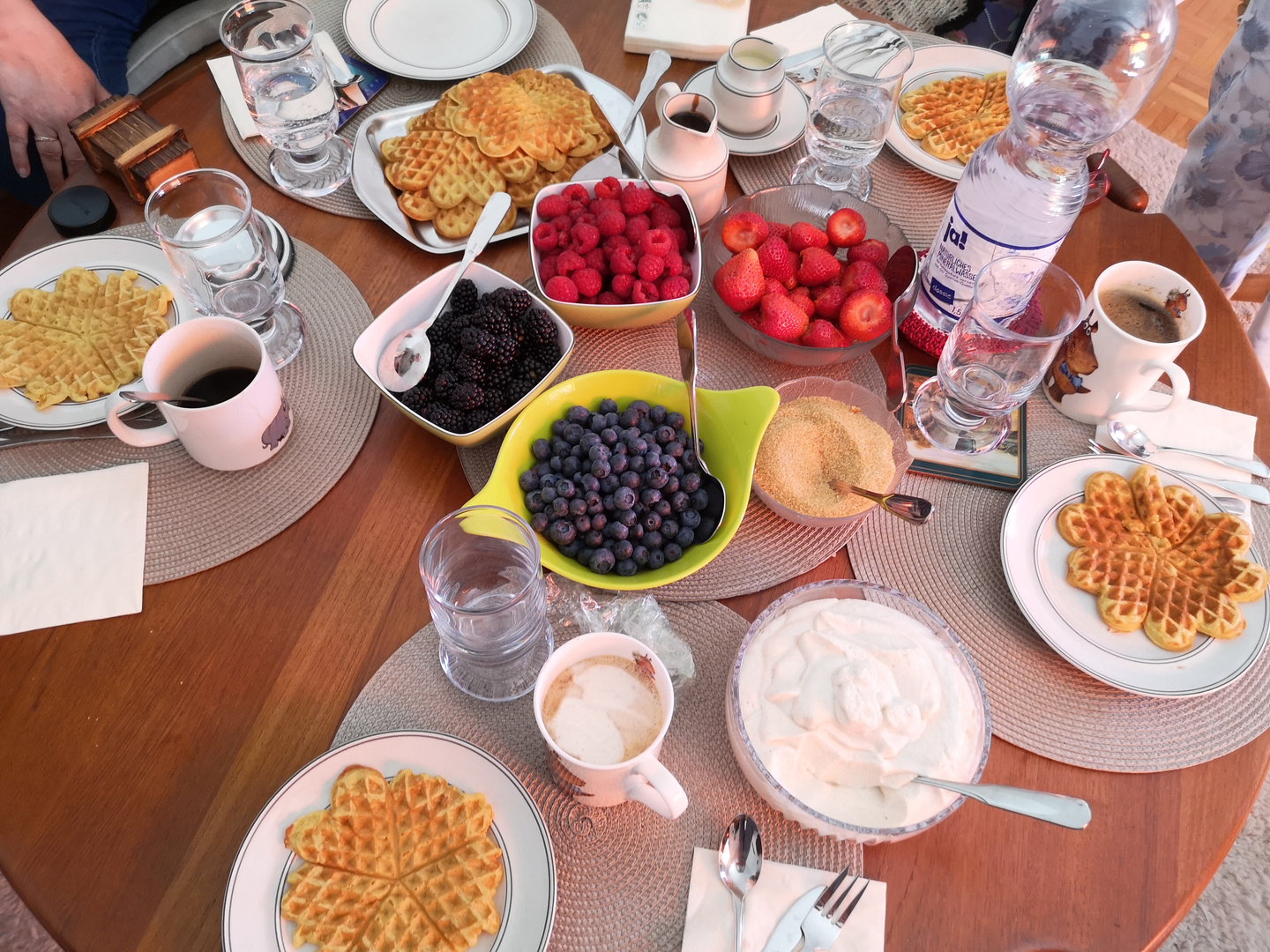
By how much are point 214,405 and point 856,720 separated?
3.15 feet

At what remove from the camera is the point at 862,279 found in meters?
1.36

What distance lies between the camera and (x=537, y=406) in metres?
1.21

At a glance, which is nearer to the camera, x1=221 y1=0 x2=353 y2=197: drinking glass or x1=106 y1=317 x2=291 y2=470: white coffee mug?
x1=106 y1=317 x2=291 y2=470: white coffee mug

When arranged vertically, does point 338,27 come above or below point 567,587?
above

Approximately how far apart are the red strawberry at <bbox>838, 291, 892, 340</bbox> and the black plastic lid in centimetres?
130

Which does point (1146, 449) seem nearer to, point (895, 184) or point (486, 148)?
point (895, 184)

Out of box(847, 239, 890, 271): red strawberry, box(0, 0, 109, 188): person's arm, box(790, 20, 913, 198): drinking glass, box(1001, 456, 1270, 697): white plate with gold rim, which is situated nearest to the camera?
box(1001, 456, 1270, 697): white plate with gold rim

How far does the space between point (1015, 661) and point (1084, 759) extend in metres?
0.14

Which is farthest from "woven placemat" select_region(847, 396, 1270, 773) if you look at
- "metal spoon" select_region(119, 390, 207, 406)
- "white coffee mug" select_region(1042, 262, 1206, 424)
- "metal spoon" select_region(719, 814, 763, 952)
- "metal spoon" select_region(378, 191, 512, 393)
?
"metal spoon" select_region(119, 390, 207, 406)

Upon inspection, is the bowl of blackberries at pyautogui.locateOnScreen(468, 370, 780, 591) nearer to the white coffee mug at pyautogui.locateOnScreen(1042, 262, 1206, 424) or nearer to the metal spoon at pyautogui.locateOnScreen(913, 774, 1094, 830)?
the metal spoon at pyautogui.locateOnScreen(913, 774, 1094, 830)

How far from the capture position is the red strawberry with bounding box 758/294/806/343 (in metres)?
1.33

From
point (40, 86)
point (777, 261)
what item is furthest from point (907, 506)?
point (40, 86)

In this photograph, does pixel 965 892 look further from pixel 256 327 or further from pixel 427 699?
pixel 256 327

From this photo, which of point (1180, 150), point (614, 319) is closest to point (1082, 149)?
point (614, 319)
